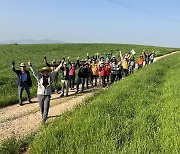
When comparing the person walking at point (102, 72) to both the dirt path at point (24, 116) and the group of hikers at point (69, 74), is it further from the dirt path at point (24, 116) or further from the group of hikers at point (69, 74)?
the dirt path at point (24, 116)

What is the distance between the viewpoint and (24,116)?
13.2 meters

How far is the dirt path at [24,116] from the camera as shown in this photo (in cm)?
1082

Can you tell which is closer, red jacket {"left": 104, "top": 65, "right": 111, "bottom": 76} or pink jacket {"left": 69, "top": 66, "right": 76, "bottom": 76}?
pink jacket {"left": 69, "top": 66, "right": 76, "bottom": 76}

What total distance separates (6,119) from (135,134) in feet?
23.8

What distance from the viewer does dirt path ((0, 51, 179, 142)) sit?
10820mm

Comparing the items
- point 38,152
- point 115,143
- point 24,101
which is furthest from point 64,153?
point 24,101

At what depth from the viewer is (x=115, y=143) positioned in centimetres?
687

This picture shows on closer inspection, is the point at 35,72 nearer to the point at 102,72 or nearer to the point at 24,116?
the point at 24,116

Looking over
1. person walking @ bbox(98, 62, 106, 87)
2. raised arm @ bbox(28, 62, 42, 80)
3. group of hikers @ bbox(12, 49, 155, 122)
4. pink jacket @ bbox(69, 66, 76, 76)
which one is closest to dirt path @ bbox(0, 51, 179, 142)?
group of hikers @ bbox(12, 49, 155, 122)

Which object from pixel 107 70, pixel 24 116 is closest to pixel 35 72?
pixel 24 116

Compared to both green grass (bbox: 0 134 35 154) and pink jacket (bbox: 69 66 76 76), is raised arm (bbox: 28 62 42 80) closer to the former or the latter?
green grass (bbox: 0 134 35 154)

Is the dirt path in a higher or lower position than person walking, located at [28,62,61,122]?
A: lower

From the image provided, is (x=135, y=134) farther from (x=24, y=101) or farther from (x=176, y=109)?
(x=24, y=101)

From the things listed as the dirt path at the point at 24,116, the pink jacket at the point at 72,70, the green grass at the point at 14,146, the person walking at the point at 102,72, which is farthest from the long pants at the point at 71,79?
the green grass at the point at 14,146
